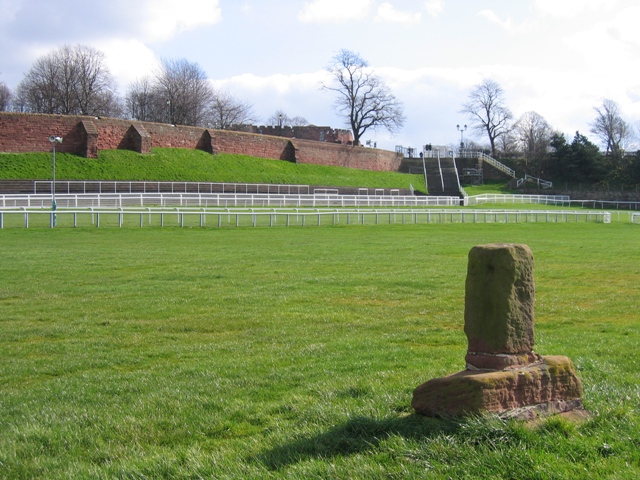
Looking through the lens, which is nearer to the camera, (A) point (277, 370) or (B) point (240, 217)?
(A) point (277, 370)

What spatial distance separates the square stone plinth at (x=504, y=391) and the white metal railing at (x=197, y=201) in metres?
32.6

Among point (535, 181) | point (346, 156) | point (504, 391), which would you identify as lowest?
point (504, 391)

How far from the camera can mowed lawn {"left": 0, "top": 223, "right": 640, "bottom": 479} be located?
437 centimetres

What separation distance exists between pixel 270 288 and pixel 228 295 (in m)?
1.03

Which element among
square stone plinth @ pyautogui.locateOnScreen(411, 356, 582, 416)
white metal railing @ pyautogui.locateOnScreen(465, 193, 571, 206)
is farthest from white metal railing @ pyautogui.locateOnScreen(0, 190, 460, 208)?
square stone plinth @ pyautogui.locateOnScreen(411, 356, 582, 416)

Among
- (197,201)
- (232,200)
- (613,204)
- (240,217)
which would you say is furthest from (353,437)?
(613,204)

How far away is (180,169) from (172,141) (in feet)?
20.9

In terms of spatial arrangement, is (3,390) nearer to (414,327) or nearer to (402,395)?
(402,395)

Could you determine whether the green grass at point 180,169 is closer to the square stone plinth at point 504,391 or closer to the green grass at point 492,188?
the green grass at point 492,188

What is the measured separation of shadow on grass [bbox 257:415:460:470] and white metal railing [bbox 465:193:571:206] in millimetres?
58220

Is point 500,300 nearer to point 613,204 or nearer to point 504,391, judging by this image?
point 504,391

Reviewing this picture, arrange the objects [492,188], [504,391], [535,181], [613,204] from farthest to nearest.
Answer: [535,181]
[492,188]
[613,204]
[504,391]

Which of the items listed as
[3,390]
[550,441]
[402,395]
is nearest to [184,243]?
[3,390]

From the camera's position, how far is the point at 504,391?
4652 mm
